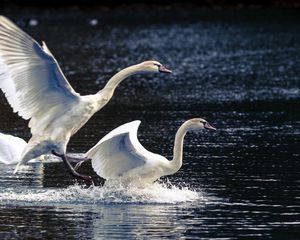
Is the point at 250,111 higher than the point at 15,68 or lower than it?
lower

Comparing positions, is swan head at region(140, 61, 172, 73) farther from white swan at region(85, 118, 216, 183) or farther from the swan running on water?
white swan at region(85, 118, 216, 183)

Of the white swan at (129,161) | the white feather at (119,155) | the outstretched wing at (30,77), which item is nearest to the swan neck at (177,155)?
the white swan at (129,161)

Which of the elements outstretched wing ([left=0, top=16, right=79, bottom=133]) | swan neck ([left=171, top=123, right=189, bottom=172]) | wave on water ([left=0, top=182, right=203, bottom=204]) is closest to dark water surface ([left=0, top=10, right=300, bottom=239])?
wave on water ([left=0, top=182, right=203, bottom=204])

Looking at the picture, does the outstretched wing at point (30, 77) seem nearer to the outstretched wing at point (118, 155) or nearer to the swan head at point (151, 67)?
the outstretched wing at point (118, 155)

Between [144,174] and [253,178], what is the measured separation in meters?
1.94

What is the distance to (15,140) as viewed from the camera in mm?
20047

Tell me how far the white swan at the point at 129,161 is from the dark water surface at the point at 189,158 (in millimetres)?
222

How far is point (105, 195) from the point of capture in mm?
16250

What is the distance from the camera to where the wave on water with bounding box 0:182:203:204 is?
52.4ft

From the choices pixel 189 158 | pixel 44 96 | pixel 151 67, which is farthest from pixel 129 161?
pixel 189 158

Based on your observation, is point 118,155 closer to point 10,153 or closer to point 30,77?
point 30,77

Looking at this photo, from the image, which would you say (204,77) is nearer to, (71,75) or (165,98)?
(71,75)

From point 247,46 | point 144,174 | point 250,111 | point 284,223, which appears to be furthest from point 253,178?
point 247,46

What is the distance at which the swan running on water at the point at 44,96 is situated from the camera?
16016 millimetres
